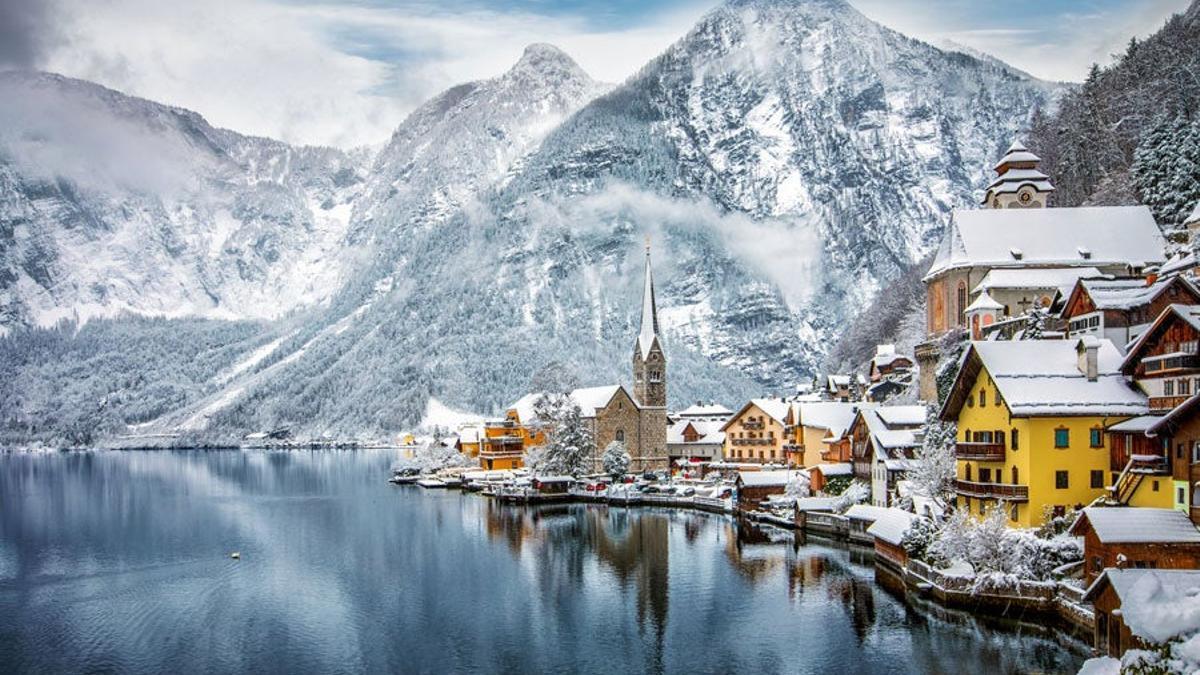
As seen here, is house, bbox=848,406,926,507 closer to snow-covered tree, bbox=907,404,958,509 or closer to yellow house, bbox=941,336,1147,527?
snow-covered tree, bbox=907,404,958,509

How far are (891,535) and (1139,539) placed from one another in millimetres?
17158

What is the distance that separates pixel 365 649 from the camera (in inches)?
1718

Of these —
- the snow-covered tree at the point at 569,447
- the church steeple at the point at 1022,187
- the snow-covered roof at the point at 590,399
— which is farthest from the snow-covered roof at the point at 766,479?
the snow-covered roof at the point at 590,399

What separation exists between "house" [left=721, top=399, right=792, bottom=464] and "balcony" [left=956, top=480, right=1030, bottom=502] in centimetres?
5144

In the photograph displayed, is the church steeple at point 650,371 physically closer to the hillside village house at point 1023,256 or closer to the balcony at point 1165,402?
the hillside village house at point 1023,256

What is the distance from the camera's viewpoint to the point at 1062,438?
1842 inches

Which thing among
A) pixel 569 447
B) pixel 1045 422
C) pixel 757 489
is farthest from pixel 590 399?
pixel 1045 422

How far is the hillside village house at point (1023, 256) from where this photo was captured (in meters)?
70.9

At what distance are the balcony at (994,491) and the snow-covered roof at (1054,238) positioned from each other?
2707cm

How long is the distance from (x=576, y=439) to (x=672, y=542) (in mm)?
39655

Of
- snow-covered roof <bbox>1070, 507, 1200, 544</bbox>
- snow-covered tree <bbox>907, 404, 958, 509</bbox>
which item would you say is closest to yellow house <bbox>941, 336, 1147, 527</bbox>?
snow-covered tree <bbox>907, 404, 958, 509</bbox>

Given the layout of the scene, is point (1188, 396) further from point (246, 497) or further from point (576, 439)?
point (246, 497)

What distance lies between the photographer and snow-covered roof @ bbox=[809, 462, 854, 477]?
257ft

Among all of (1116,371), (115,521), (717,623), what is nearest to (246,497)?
(115,521)
